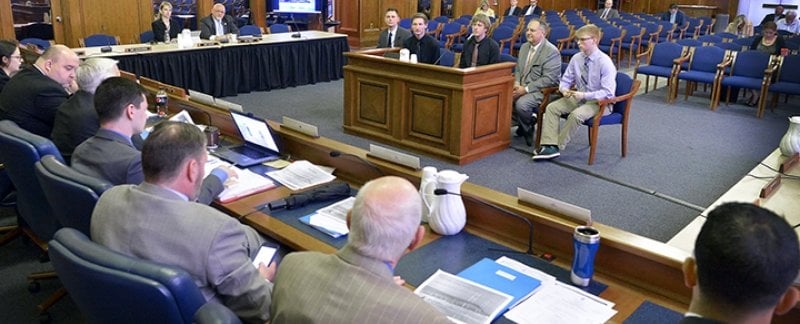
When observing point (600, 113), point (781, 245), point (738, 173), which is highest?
point (781, 245)

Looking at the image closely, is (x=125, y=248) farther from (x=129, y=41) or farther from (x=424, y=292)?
(x=129, y=41)

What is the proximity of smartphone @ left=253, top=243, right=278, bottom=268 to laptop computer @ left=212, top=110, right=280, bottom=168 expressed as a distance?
82 centimetres

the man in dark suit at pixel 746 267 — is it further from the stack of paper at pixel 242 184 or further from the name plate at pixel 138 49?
the name plate at pixel 138 49

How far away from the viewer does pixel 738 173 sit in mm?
5020

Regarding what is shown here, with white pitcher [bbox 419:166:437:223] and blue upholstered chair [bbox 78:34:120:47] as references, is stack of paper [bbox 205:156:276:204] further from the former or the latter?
blue upholstered chair [bbox 78:34:120:47]

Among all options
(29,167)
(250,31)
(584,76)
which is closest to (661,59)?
(584,76)

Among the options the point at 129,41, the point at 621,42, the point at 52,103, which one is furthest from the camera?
the point at 621,42

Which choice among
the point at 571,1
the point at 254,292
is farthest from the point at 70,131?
the point at 571,1

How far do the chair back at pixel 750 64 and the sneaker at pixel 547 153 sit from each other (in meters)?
3.74

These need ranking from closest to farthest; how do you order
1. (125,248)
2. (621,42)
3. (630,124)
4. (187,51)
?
(125,248) → (630,124) → (187,51) → (621,42)

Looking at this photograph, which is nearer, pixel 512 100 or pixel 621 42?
pixel 512 100

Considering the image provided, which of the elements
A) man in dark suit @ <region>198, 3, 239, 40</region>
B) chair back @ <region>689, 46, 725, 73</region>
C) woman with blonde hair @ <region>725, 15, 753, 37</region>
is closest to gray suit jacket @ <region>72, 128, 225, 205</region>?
man in dark suit @ <region>198, 3, 239, 40</region>

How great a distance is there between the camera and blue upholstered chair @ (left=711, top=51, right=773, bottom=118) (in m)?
7.17

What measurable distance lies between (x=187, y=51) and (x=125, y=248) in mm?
6070
